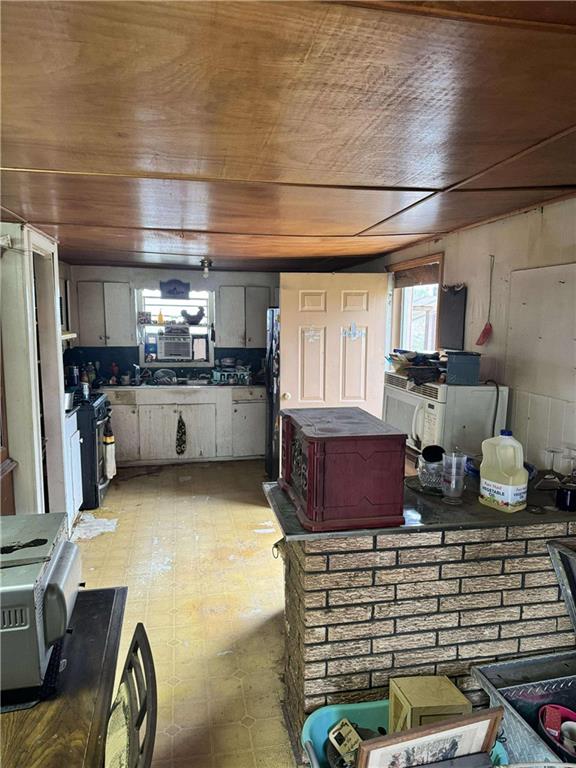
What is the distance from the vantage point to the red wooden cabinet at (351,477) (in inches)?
63.5

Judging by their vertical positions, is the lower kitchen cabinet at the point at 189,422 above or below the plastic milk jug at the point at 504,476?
below

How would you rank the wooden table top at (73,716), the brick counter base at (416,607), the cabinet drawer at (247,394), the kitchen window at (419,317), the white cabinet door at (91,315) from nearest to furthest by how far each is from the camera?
the wooden table top at (73,716) → the brick counter base at (416,607) → the kitchen window at (419,317) → the white cabinet door at (91,315) → the cabinet drawer at (247,394)

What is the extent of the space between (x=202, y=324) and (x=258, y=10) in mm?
5235

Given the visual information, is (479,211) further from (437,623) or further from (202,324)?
(202,324)

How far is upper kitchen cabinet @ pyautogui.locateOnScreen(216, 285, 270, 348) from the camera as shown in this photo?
19.0 ft

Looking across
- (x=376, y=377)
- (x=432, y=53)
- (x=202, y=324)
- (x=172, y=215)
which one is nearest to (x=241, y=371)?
(x=202, y=324)

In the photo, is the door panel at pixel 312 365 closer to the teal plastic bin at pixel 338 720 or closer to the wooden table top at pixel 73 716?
the teal plastic bin at pixel 338 720

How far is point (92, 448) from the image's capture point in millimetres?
4195

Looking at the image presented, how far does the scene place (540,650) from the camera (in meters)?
1.92

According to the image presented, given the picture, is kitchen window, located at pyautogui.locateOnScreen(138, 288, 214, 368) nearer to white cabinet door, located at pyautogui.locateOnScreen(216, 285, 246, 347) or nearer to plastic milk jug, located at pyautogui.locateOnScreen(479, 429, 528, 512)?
white cabinet door, located at pyautogui.locateOnScreen(216, 285, 246, 347)

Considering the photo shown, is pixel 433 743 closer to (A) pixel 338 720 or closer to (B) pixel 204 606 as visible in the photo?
(A) pixel 338 720

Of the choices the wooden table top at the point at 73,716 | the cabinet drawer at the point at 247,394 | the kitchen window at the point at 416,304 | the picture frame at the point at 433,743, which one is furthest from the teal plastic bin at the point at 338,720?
the cabinet drawer at the point at 247,394

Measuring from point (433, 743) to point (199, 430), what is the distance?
4434 mm

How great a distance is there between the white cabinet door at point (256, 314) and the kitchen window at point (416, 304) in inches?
78.0
